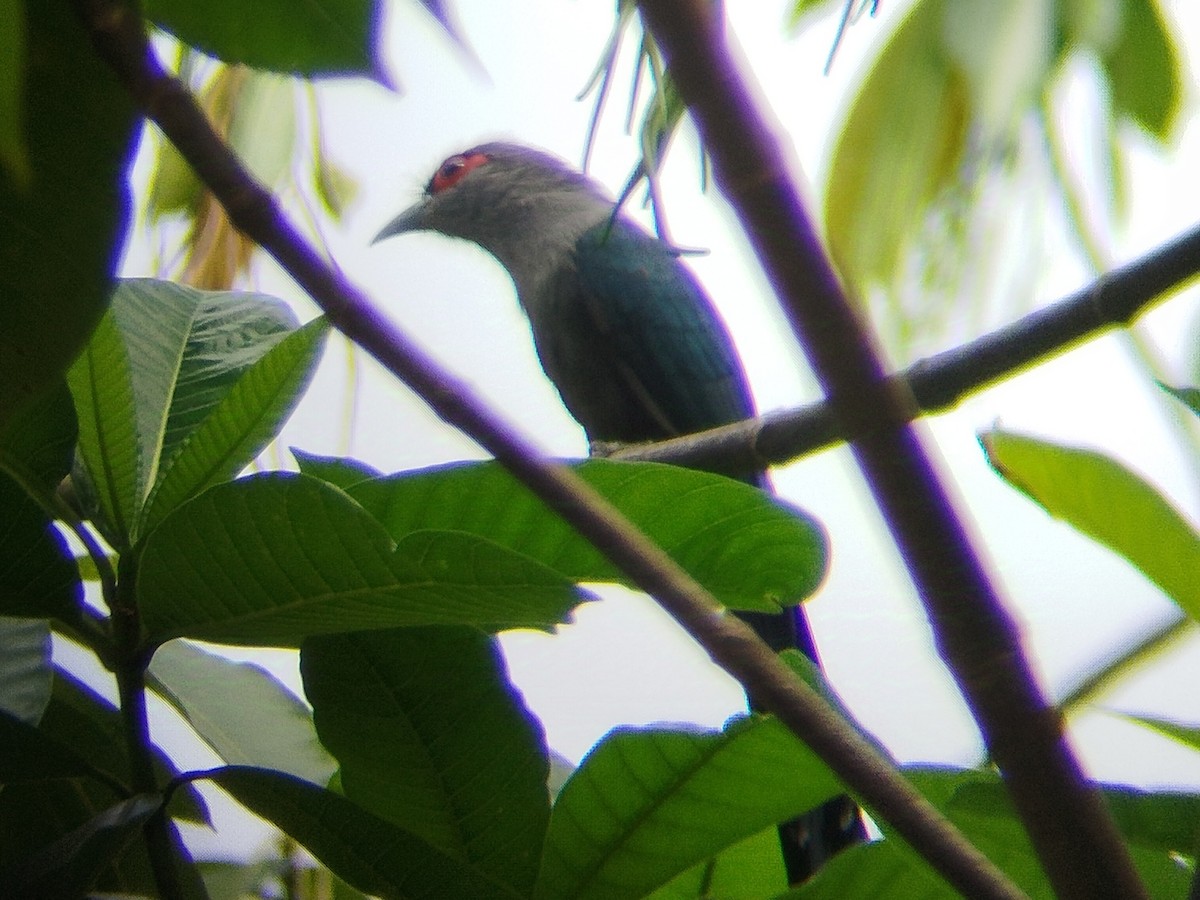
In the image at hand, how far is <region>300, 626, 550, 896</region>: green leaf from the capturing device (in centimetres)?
67

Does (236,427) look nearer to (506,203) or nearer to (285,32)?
(285,32)

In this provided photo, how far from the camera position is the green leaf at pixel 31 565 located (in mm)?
637

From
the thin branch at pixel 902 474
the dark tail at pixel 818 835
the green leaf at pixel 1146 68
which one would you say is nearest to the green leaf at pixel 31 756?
the thin branch at pixel 902 474

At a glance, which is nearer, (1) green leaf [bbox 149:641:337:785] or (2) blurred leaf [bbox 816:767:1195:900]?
(2) blurred leaf [bbox 816:767:1195:900]

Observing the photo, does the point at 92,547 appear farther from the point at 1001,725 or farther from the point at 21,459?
the point at 1001,725

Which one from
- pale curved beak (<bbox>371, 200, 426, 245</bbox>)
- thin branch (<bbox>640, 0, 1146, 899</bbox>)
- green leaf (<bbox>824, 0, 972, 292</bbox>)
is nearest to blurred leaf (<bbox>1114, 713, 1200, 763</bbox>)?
thin branch (<bbox>640, 0, 1146, 899</bbox>)

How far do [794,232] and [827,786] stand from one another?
404 mm

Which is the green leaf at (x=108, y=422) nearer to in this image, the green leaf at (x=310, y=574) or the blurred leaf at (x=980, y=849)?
the green leaf at (x=310, y=574)

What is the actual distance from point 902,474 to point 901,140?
68cm

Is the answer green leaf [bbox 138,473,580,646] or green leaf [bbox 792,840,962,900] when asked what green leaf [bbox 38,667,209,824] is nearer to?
green leaf [bbox 138,473,580,646]

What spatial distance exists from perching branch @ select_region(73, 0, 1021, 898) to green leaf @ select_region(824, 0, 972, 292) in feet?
1.60

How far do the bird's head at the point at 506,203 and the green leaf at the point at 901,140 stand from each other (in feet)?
6.48

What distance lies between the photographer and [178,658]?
36.5 inches

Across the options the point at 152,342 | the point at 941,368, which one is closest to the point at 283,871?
the point at 152,342
